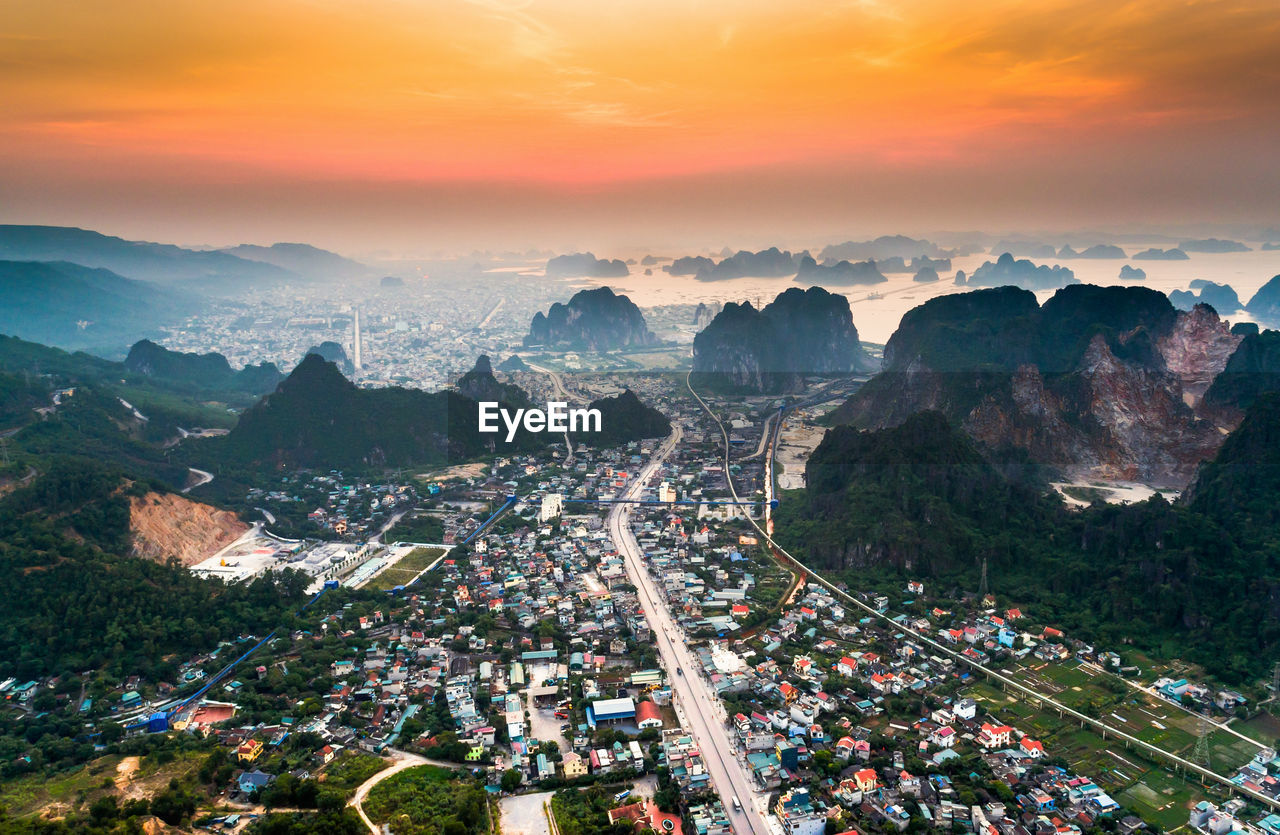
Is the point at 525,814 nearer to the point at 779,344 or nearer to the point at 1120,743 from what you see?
the point at 1120,743

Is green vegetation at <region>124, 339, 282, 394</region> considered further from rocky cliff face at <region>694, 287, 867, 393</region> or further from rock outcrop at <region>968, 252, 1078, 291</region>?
rock outcrop at <region>968, 252, 1078, 291</region>

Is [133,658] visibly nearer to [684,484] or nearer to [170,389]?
[684,484]

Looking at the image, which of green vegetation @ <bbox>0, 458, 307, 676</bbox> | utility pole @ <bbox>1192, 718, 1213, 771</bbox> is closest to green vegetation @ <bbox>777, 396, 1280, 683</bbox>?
utility pole @ <bbox>1192, 718, 1213, 771</bbox>

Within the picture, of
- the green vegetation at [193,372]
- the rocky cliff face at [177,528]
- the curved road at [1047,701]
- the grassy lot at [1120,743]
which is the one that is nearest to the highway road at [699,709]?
the curved road at [1047,701]

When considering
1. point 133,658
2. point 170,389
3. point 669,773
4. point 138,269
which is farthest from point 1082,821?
point 138,269

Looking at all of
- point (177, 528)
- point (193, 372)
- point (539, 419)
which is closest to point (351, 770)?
point (177, 528)

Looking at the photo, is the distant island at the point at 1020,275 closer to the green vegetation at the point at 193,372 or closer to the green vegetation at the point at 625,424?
the green vegetation at the point at 625,424
